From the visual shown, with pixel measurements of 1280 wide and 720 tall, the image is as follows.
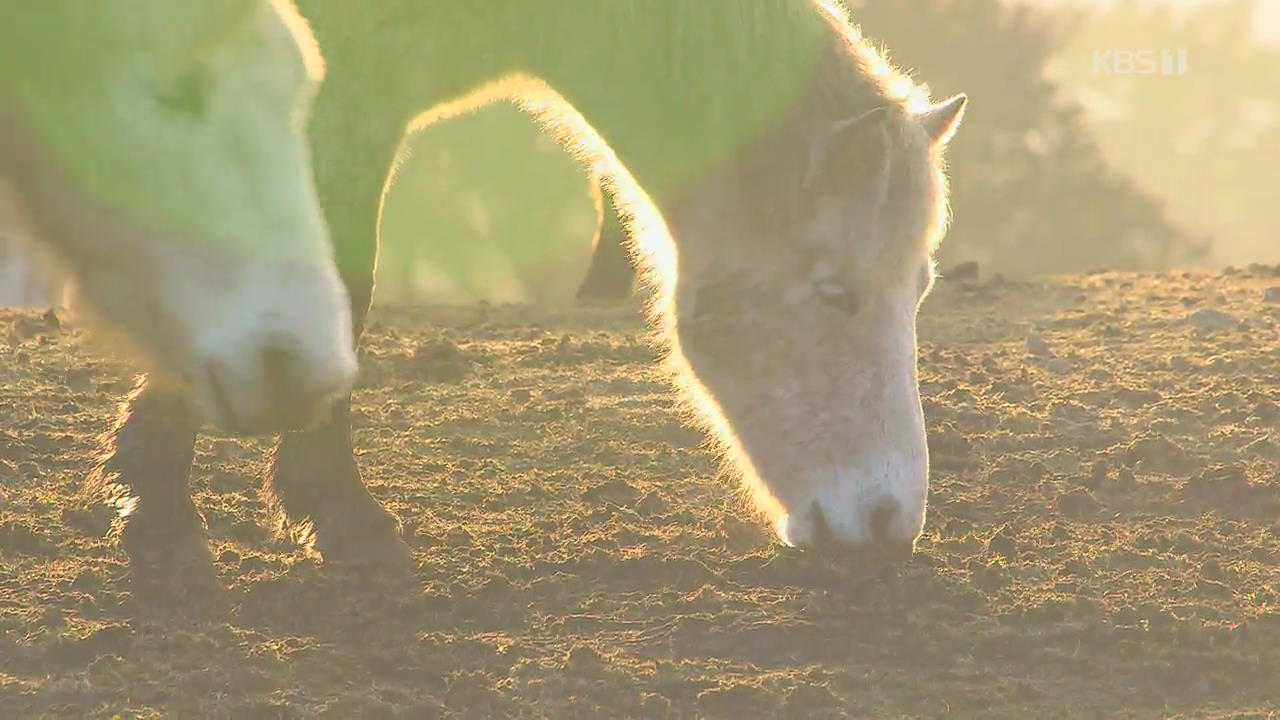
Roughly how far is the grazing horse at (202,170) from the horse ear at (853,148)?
208 centimetres

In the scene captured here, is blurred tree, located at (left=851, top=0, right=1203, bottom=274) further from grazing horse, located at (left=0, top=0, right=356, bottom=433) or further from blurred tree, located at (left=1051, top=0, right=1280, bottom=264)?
grazing horse, located at (left=0, top=0, right=356, bottom=433)

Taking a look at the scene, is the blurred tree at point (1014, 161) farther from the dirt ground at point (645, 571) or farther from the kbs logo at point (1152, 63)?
the dirt ground at point (645, 571)

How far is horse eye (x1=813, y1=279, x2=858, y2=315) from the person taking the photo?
4.36m

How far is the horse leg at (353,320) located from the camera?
15.0 ft

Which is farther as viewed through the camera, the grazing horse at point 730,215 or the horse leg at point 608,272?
the horse leg at point 608,272

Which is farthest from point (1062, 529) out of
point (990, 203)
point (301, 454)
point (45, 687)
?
point (990, 203)

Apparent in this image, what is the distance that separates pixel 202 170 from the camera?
2.46 meters

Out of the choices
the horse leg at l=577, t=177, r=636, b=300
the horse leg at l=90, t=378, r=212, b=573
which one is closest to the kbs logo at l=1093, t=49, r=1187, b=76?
the horse leg at l=577, t=177, r=636, b=300

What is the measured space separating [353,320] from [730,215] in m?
1.12

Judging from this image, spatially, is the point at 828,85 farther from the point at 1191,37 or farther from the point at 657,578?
the point at 1191,37

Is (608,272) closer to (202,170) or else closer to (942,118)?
(942,118)

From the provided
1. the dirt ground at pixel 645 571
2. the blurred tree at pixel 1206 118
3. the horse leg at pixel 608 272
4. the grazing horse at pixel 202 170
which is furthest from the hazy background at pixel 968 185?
the grazing horse at pixel 202 170

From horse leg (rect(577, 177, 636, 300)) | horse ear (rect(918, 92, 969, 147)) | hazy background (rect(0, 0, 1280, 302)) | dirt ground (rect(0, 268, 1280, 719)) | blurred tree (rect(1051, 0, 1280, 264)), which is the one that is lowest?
dirt ground (rect(0, 268, 1280, 719))

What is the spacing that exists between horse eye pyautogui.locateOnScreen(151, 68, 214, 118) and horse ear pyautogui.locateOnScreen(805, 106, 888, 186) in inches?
86.2
